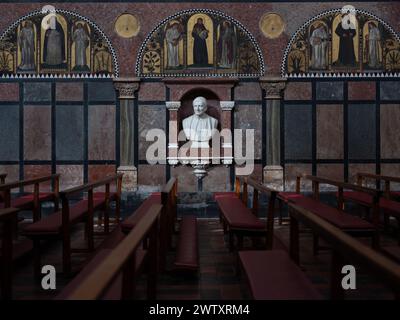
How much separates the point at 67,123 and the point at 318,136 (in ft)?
18.8

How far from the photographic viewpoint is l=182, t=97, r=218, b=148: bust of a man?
30.9 feet

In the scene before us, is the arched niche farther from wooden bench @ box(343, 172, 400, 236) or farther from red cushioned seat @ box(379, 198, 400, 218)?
red cushioned seat @ box(379, 198, 400, 218)

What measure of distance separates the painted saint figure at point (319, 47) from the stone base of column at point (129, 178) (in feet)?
15.6

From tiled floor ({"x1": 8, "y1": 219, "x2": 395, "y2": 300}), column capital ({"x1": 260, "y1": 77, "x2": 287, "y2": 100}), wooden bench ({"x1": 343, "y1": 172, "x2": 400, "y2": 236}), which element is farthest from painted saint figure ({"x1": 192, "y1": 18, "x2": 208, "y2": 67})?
tiled floor ({"x1": 8, "y1": 219, "x2": 395, "y2": 300})

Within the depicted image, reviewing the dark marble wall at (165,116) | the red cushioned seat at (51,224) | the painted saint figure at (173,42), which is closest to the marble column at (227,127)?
the dark marble wall at (165,116)

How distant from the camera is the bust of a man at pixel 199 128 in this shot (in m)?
9.42

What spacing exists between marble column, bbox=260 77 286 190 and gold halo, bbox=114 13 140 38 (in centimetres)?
311

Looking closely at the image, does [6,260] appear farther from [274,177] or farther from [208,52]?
[208,52]

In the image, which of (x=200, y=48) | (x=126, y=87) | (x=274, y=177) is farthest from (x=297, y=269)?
(x=200, y=48)

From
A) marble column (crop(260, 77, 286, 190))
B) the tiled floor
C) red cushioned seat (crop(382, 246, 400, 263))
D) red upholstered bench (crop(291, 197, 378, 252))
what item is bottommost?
the tiled floor

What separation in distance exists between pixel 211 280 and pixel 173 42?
6.42 m

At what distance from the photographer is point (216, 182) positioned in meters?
9.59
